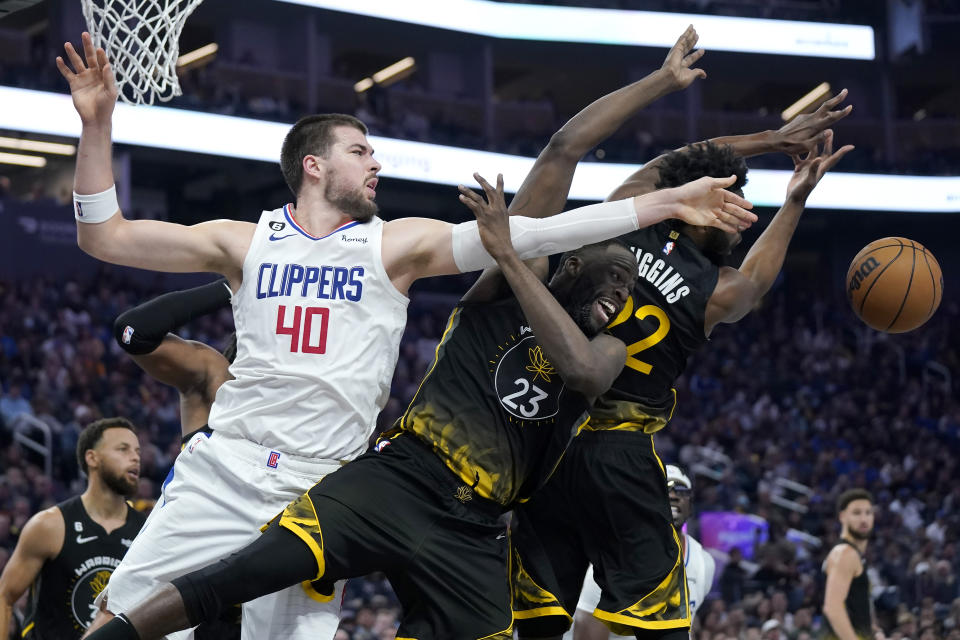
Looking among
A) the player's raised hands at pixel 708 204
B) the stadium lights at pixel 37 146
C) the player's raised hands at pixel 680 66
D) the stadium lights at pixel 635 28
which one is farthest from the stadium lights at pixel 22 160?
the player's raised hands at pixel 708 204

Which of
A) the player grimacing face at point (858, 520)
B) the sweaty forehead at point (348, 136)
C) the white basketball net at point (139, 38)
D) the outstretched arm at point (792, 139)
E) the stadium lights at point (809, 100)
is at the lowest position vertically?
the player grimacing face at point (858, 520)

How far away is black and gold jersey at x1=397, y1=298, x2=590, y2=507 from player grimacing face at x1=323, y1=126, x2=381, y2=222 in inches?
21.0

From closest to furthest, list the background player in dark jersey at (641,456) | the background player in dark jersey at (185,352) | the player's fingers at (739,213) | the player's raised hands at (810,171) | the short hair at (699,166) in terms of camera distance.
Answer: the player's fingers at (739,213), the background player in dark jersey at (641,456), the short hair at (699,166), the background player in dark jersey at (185,352), the player's raised hands at (810,171)

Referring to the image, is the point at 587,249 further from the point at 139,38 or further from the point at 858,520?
the point at 858,520

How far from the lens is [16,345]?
1431cm

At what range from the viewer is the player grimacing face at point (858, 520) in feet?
23.3

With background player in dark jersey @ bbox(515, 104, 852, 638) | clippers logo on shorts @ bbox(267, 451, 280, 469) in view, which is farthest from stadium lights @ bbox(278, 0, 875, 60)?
clippers logo on shorts @ bbox(267, 451, 280, 469)

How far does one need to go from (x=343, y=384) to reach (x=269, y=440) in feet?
1.01

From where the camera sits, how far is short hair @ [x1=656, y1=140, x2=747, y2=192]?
4324mm

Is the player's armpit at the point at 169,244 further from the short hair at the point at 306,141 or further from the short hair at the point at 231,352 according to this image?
the short hair at the point at 231,352

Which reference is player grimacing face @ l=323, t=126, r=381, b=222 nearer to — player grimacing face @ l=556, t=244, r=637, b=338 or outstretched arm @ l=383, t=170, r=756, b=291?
outstretched arm @ l=383, t=170, r=756, b=291

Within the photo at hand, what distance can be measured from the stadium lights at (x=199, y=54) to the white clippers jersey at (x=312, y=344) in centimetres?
2033

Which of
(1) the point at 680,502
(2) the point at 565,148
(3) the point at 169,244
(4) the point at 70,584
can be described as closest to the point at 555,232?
(2) the point at 565,148

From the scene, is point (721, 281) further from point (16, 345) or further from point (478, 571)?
point (16, 345)
